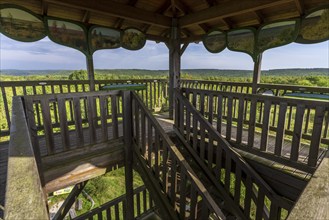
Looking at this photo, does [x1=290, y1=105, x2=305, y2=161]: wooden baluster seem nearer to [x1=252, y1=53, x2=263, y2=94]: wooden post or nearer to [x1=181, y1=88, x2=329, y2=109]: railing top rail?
[x1=181, y1=88, x2=329, y2=109]: railing top rail

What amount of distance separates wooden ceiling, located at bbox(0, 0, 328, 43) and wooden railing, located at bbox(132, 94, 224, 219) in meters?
2.19

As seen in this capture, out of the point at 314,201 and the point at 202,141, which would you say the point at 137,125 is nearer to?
the point at 202,141

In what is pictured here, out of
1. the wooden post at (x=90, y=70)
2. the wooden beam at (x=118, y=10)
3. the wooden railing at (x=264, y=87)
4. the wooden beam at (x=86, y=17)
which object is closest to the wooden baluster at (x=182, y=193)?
the wooden beam at (x=118, y=10)

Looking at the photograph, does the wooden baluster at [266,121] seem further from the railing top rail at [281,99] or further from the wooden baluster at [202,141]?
the wooden baluster at [202,141]

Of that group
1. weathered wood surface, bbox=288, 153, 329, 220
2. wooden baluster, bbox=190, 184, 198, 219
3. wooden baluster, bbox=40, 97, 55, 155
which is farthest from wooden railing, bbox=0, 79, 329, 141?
weathered wood surface, bbox=288, 153, 329, 220

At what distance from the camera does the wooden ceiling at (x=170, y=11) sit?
357cm

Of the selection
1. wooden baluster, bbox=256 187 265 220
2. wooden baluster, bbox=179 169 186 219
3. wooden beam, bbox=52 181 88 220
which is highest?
wooden baluster, bbox=179 169 186 219

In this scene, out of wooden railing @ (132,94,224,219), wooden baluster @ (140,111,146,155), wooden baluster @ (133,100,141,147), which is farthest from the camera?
wooden baluster @ (133,100,141,147)

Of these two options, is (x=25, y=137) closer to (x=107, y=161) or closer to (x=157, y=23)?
(x=107, y=161)

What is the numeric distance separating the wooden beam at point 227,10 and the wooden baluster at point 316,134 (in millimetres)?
2122

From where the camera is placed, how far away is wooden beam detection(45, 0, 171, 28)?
3.40 meters

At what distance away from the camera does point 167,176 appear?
2775 mm

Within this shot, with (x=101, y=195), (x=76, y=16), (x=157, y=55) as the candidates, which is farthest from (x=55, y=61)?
(x=76, y=16)

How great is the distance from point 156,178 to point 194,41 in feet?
15.8
